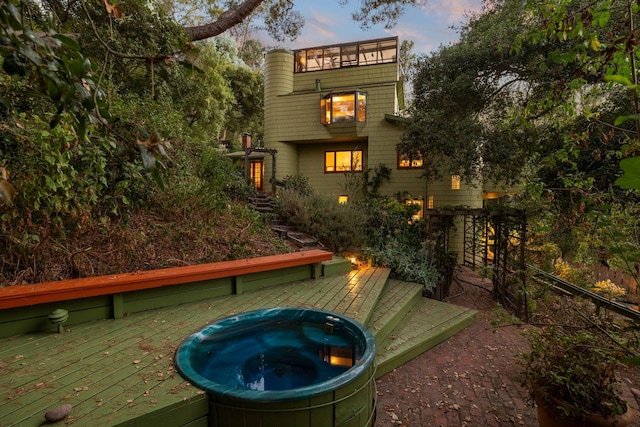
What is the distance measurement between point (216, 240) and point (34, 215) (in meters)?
2.21

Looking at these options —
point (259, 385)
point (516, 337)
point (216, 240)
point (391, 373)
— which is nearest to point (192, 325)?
point (259, 385)

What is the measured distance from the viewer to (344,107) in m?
11.0

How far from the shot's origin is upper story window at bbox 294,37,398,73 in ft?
36.5

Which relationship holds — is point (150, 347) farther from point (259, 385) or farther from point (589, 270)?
point (589, 270)

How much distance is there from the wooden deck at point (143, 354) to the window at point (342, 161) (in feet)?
24.5

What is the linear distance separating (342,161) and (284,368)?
32.1 feet

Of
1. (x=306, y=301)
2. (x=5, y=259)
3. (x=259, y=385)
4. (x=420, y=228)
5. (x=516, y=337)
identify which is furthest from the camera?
(x=420, y=228)

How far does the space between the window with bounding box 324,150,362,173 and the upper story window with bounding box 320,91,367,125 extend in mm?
1360

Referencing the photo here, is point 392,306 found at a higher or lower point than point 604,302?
lower

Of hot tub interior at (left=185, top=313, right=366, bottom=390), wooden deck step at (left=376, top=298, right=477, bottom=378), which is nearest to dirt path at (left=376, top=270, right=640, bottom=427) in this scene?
wooden deck step at (left=376, top=298, right=477, bottom=378)

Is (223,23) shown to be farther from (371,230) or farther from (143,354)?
(143,354)

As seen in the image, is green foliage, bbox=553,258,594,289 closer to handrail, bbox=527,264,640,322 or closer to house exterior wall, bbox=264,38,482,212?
handrail, bbox=527,264,640,322

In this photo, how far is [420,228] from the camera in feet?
25.4

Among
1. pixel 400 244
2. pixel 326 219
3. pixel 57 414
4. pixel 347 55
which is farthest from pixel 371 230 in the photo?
pixel 347 55
